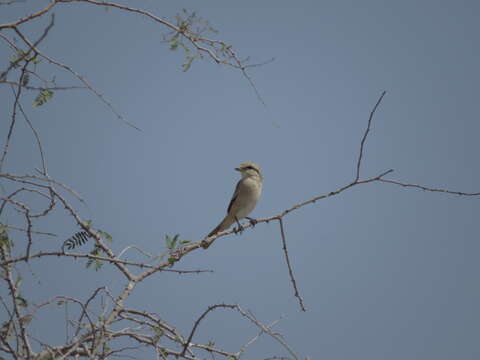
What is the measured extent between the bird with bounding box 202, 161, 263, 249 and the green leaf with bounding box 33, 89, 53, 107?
4834 mm

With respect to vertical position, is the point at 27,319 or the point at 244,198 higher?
the point at 244,198

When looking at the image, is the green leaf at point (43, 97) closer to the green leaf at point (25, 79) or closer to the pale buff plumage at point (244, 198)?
the green leaf at point (25, 79)

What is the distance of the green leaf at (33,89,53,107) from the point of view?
335cm

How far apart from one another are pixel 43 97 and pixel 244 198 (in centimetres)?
534

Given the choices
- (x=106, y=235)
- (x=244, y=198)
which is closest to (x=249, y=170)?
(x=244, y=198)

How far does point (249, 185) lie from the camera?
28.2 feet

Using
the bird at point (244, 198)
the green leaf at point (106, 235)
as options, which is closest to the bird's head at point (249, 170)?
the bird at point (244, 198)

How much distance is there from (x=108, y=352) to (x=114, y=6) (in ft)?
6.33

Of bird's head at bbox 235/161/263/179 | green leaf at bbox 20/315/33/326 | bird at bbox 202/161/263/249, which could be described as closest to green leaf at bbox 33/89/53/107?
green leaf at bbox 20/315/33/326

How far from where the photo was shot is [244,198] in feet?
27.8

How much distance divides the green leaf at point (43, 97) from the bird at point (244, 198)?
4834 mm

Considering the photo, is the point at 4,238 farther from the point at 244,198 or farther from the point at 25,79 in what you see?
the point at 244,198

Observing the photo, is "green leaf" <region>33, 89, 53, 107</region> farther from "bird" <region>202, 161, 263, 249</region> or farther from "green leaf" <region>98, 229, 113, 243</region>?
"bird" <region>202, 161, 263, 249</region>

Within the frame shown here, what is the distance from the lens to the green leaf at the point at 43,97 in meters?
3.35
